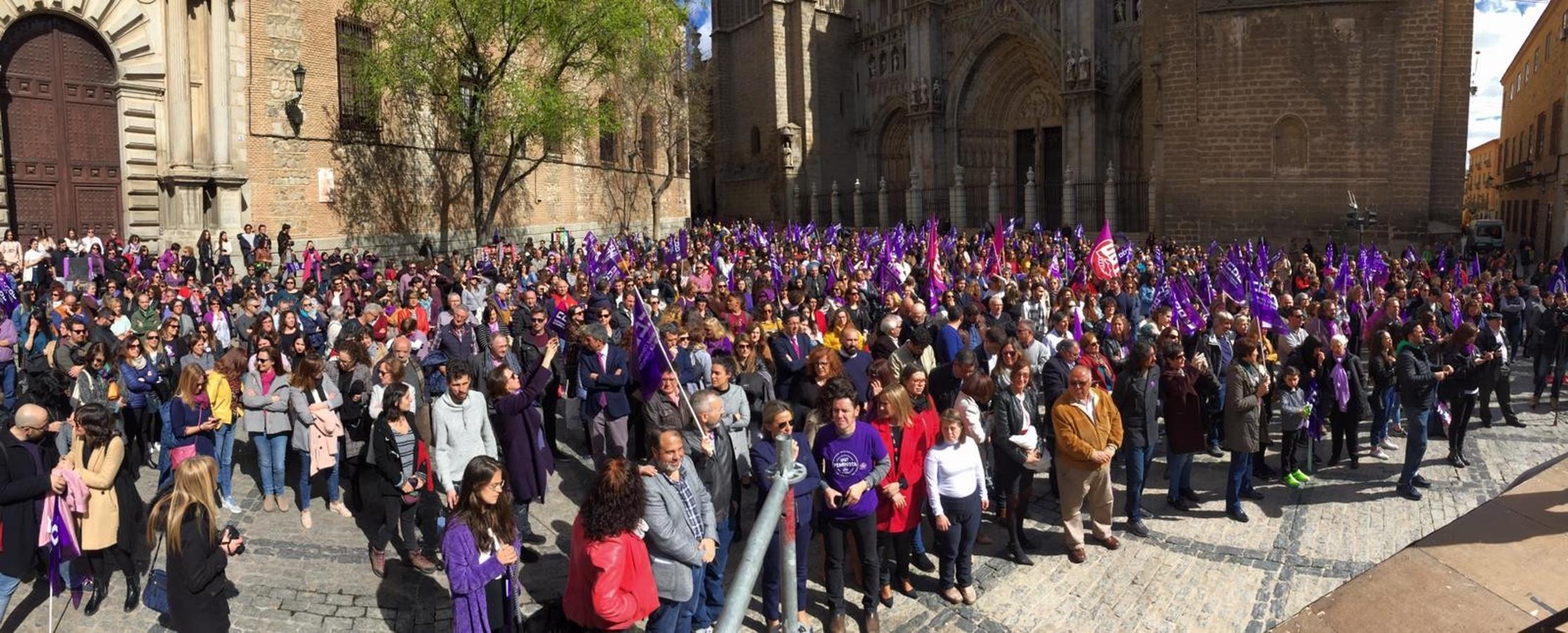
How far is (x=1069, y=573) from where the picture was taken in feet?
23.2

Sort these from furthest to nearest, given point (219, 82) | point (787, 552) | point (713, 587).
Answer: point (219, 82), point (713, 587), point (787, 552)

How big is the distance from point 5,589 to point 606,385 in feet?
13.3

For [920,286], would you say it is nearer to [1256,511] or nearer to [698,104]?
[1256,511]

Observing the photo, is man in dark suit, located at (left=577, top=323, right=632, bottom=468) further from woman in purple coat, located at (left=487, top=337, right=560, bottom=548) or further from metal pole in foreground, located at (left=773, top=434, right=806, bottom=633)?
metal pole in foreground, located at (left=773, top=434, right=806, bottom=633)

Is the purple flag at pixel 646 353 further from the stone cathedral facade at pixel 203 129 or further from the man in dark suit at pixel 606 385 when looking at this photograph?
the stone cathedral facade at pixel 203 129

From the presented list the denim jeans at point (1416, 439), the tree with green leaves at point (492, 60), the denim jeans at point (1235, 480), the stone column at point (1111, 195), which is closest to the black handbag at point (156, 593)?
the denim jeans at point (1235, 480)

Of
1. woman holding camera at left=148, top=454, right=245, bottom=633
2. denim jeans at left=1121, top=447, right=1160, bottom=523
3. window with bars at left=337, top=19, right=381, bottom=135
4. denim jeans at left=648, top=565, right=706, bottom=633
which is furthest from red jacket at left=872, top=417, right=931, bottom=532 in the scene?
window with bars at left=337, top=19, right=381, bottom=135

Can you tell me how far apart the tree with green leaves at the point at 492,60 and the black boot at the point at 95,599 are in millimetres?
17291

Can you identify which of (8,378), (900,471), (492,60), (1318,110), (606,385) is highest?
(492,60)

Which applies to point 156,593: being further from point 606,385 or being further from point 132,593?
point 606,385

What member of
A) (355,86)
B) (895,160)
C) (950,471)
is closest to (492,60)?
(355,86)

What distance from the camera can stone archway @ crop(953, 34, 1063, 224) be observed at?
3841 cm

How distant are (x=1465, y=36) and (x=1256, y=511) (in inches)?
880

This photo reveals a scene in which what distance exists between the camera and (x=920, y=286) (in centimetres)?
1509
